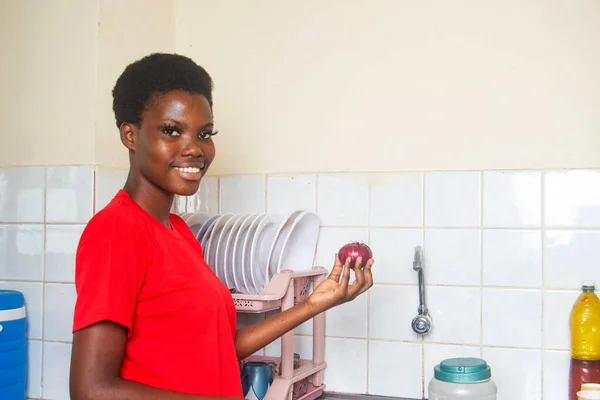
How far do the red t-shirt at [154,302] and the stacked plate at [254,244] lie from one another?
548 millimetres

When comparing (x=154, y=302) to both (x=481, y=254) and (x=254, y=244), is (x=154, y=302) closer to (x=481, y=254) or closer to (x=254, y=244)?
(x=254, y=244)

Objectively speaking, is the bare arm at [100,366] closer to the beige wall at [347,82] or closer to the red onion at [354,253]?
the red onion at [354,253]

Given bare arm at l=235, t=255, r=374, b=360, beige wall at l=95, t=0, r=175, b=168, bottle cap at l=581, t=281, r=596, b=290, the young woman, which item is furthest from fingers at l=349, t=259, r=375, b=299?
beige wall at l=95, t=0, r=175, b=168

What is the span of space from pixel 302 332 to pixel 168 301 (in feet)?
2.95

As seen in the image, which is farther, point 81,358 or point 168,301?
point 168,301

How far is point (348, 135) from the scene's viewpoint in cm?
196

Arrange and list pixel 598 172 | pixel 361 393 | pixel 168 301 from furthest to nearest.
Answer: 1. pixel 361 393
2. pixel 598 172
3. pixel 168 301

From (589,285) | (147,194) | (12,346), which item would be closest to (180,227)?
(147,194)

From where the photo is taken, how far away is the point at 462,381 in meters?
1.57

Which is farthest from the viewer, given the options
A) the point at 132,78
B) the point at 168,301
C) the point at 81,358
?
the point at 132,78

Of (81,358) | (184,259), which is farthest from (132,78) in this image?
(81,358)

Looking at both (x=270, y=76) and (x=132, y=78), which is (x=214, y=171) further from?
(x=132, y=78)

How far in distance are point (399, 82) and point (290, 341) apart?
783 millimetres

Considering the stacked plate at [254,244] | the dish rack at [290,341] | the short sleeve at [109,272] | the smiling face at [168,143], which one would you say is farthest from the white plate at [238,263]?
the short sleeve at [109,272]
